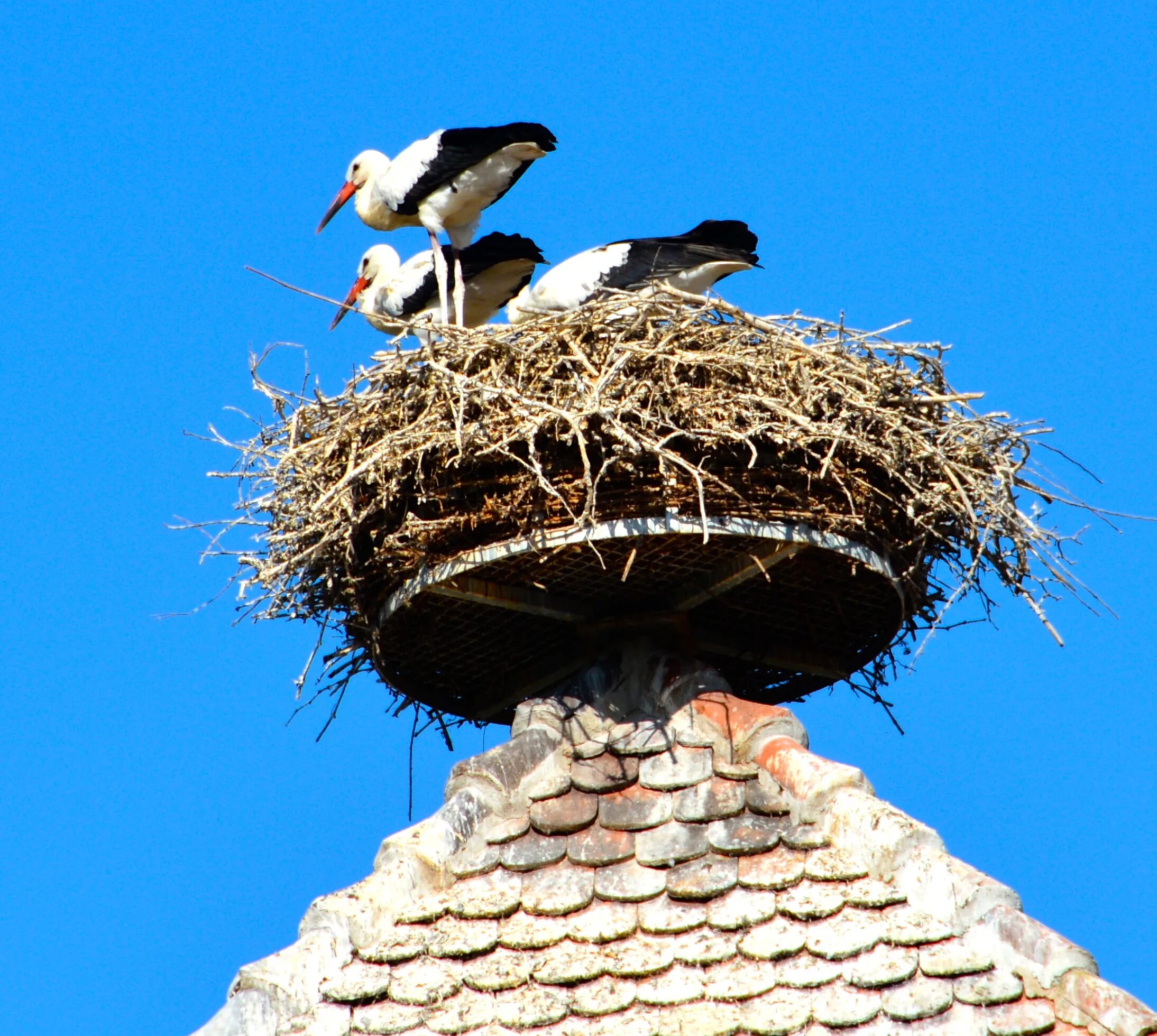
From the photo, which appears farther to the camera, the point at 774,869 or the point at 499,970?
the point at 774,869

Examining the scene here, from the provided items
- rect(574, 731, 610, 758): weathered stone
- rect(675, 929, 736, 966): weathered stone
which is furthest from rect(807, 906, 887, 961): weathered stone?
rect(574, 731, 610, 758): weathered stone

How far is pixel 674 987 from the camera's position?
489cm

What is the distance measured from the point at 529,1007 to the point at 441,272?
474 centimetres

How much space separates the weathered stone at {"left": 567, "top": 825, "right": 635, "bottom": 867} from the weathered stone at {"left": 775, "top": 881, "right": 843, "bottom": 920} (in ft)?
1.80

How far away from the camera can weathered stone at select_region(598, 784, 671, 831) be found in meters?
5.54

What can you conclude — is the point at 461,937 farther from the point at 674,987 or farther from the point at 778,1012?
the point at 778,1012

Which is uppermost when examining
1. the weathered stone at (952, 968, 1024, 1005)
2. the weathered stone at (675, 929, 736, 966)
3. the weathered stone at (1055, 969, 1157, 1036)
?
the weathered stone at (675, 929, 736, 966)

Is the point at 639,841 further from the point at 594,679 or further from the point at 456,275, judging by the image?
the point at 456,275

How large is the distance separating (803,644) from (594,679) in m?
0.96

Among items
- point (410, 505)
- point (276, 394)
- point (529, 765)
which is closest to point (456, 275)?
point (276, 394)

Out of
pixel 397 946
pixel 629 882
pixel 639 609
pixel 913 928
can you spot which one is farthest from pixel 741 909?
pixel 639 609

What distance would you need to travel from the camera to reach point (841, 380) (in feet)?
20.1

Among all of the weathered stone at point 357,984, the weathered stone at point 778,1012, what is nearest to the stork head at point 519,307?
the weathered stone at point 357,984

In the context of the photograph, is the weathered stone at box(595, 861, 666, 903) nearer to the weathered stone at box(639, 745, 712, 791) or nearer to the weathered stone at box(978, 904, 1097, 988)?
the weathered stone at box(639, 745, 712, 791)
